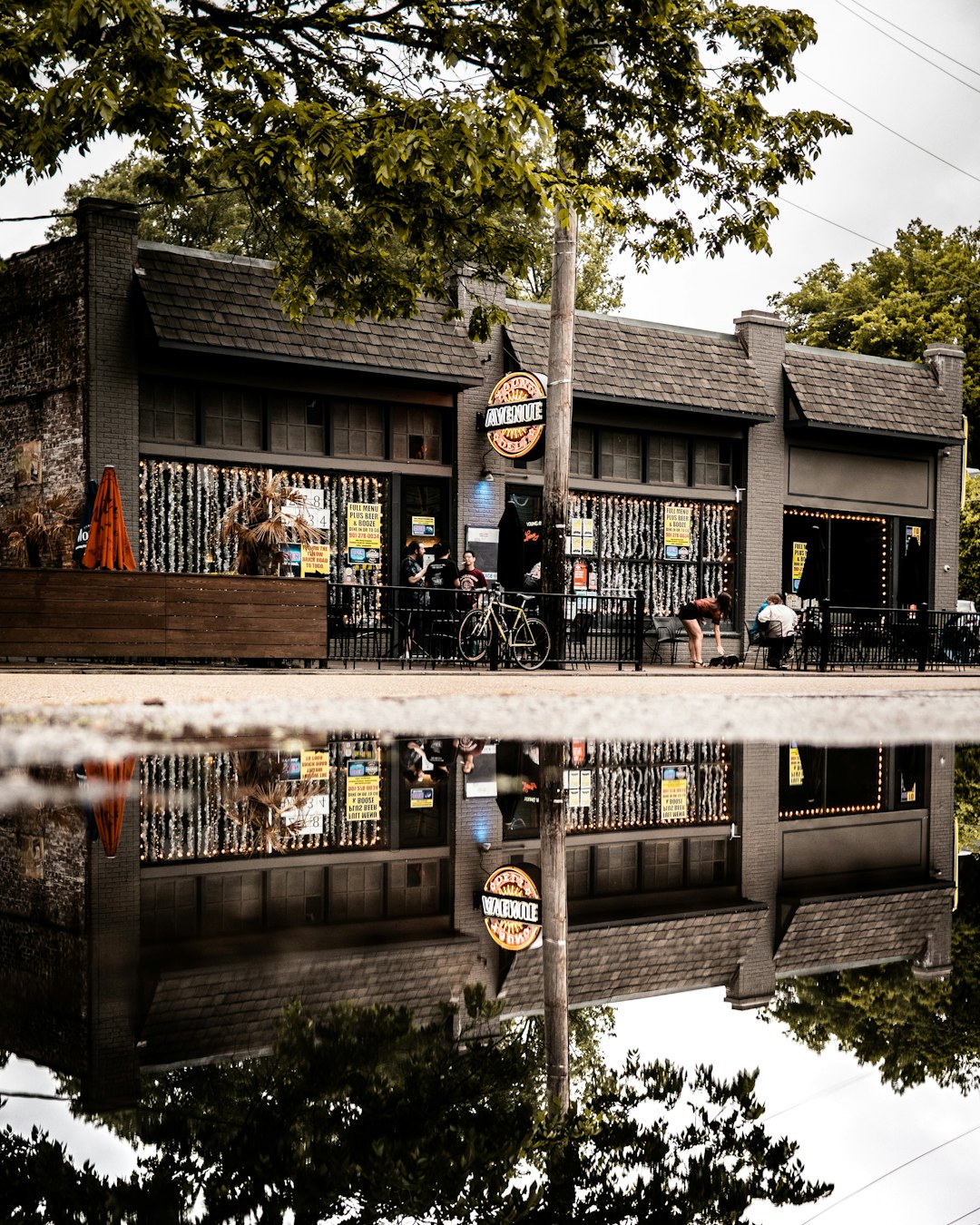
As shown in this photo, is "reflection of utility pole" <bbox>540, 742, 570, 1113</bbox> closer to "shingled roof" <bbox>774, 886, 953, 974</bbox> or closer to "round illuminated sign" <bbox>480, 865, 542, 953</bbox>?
"round illuminated sign" <bbox>480, 865, 542, 953</bbox>

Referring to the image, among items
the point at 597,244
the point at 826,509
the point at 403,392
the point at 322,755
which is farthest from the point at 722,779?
the point at 597,244

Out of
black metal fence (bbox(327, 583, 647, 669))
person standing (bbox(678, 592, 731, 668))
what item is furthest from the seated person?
black metal fence (bbox(327, 583, 647, 669))

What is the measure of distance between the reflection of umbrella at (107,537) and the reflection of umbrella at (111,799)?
1170cm

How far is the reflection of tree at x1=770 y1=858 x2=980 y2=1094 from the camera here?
238cm

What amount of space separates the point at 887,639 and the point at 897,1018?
23.9m

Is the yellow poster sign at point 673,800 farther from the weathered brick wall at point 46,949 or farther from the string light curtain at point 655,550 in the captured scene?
the string light curtain at point 655,550

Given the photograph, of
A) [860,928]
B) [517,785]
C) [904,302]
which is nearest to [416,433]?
[517,785]

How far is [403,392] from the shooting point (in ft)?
82.2

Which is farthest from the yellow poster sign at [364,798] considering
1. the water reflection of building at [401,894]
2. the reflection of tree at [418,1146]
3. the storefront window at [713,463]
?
the storefront window at [713,463]

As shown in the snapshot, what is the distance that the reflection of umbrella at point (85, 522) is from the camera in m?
19.5

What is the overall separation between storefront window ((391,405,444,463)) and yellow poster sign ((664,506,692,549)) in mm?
5568

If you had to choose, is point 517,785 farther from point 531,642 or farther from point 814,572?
point 814,572

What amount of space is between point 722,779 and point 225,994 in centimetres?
526

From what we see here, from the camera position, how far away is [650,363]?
2761 cm
